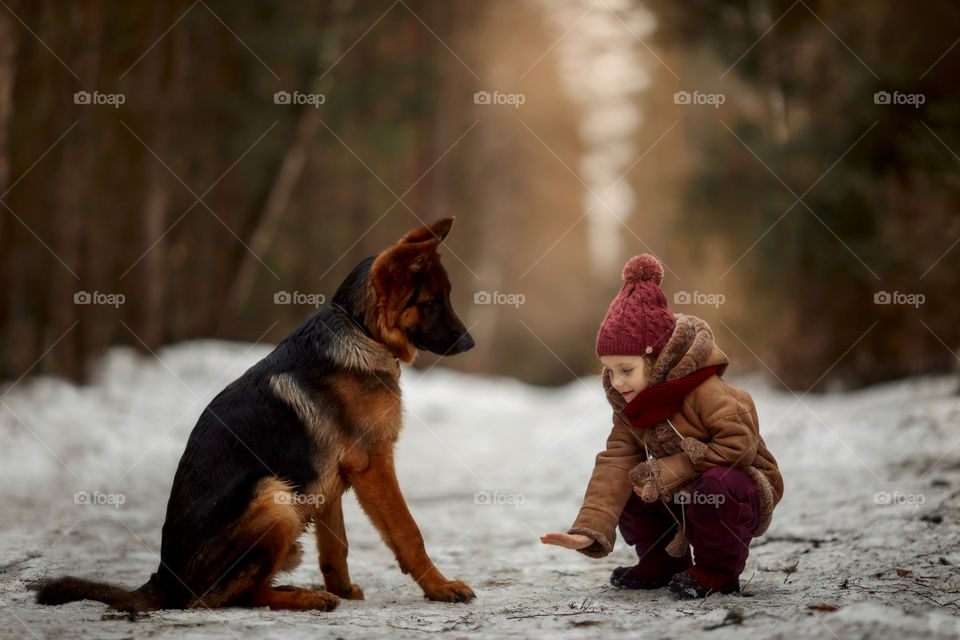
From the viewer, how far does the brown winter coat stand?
405 centimetres

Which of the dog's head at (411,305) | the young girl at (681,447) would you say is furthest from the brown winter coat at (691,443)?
the dog's head at (411,305)

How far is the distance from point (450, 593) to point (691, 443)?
1590 millimetres

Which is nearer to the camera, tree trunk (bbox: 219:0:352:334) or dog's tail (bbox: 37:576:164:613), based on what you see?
dog's tail (bbox: 37:576:164:613)

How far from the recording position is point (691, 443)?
408cm

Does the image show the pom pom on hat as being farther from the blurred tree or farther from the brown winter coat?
the blurred tree

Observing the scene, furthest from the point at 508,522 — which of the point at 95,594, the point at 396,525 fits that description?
the point at 95,594

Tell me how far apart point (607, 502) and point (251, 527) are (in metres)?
1.86

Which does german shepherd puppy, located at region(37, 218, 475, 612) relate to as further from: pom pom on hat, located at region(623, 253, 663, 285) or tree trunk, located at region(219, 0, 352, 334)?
tree trunk, located at region(219, 0, 352, 334)

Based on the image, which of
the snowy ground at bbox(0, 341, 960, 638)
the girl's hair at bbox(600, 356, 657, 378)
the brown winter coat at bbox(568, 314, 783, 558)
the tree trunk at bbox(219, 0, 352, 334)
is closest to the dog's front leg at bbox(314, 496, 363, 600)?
the snowy ground at bbox(0, 341, 960, 638)

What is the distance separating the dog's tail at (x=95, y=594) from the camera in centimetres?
413

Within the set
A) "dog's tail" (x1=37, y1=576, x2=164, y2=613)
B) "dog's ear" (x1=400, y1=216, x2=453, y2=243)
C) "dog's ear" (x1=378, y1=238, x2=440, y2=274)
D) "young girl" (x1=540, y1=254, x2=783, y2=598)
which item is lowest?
"dog's tail" (x1=37, y1=576, x2=164, y2=613)

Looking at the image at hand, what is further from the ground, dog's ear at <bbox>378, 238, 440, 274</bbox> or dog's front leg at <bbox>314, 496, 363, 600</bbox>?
dog's ear at <bbox>378, 238, 440, 274</bbox>

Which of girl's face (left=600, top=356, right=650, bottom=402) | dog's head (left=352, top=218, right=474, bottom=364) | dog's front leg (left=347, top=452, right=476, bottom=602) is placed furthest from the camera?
dog's head (left=352, top=218, right=474, bottom=364)

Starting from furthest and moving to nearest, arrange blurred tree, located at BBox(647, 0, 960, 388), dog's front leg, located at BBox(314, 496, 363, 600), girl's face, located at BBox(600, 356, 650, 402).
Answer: blurred tree, located at BBox(647, 0, 960, 388), dog's front leg, located at BBox(314, 496, 363, 600), girl's face, located at BBox(600, 356, 650, 402)
